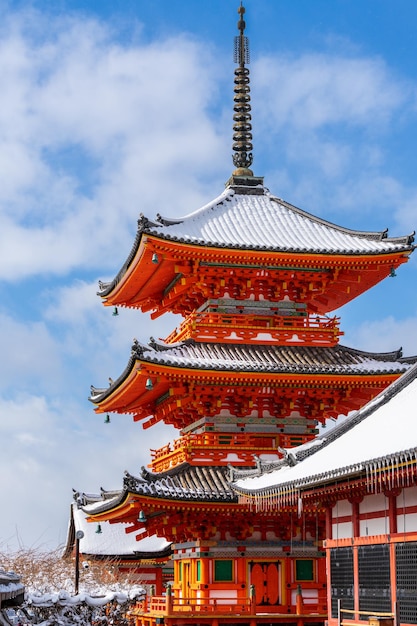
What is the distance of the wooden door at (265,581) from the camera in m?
30.8

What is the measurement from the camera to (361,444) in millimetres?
21594

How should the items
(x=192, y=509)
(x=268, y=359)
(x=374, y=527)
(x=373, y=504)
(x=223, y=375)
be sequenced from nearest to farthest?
(x=374, y=527) < (x=373, y=504) < (x=192, y=509) < (x=223, y=375) < (x=268, y=359)

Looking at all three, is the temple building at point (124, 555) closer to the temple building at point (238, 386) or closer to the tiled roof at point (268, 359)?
the temple building at point (238, 386)

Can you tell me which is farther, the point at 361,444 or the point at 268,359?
the point at 268,359

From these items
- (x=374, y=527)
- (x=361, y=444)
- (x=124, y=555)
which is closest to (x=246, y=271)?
(x=361, y=444)

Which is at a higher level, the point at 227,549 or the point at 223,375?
the point at 223,375

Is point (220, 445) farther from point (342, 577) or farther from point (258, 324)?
point (342, 577)

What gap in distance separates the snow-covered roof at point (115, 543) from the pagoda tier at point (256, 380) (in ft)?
53.3

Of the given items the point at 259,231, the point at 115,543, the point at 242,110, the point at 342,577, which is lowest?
the point at 342,577

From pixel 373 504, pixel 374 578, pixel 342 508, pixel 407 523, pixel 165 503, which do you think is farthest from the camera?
pixel 165 503

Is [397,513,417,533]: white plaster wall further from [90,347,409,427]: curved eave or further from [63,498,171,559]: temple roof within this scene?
[63,498,171,559]: temple roof

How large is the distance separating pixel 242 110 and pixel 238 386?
497 inches

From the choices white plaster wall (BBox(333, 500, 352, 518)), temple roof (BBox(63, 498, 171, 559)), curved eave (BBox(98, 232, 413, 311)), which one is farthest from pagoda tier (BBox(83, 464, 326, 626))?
temple roof (BBox(63, 498, 171, 559))

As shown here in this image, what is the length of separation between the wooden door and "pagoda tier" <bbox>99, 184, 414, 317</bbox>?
29.3ft
